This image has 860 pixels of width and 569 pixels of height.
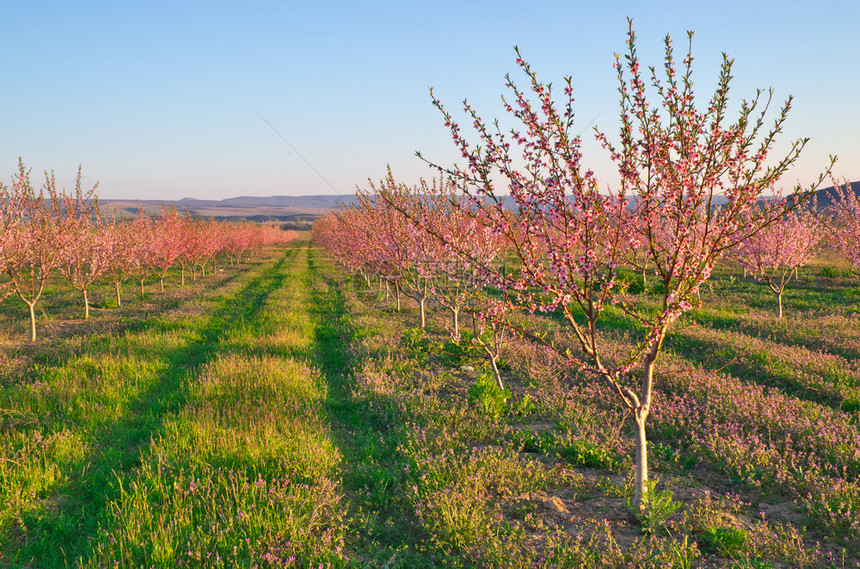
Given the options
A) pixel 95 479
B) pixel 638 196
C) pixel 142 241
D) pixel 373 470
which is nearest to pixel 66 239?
pixel 142 241

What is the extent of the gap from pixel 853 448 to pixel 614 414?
2.86 meters

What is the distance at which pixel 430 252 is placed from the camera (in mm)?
12211

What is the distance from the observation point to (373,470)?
6.01 m

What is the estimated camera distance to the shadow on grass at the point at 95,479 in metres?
4.45

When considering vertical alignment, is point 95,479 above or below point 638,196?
below

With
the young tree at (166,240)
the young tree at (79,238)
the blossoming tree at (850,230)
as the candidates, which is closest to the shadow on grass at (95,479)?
the young tree at (79,238)

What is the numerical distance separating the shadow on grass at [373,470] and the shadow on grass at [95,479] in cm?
249

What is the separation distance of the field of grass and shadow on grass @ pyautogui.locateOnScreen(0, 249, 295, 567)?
3 cm

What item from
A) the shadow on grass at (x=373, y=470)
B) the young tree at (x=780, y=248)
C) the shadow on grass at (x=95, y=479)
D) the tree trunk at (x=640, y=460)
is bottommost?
the shadow on grass at (x=373, y=470)

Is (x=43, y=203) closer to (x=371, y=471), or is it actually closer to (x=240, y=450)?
(x=240, y=450)

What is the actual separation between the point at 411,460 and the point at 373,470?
0.51m

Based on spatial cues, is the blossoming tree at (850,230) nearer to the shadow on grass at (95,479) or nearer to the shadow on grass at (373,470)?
the shadow on grass at (373,470)

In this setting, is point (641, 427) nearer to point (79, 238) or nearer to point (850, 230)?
point (850, 230)

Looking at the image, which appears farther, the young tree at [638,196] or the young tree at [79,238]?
the young tree at [79,238]
